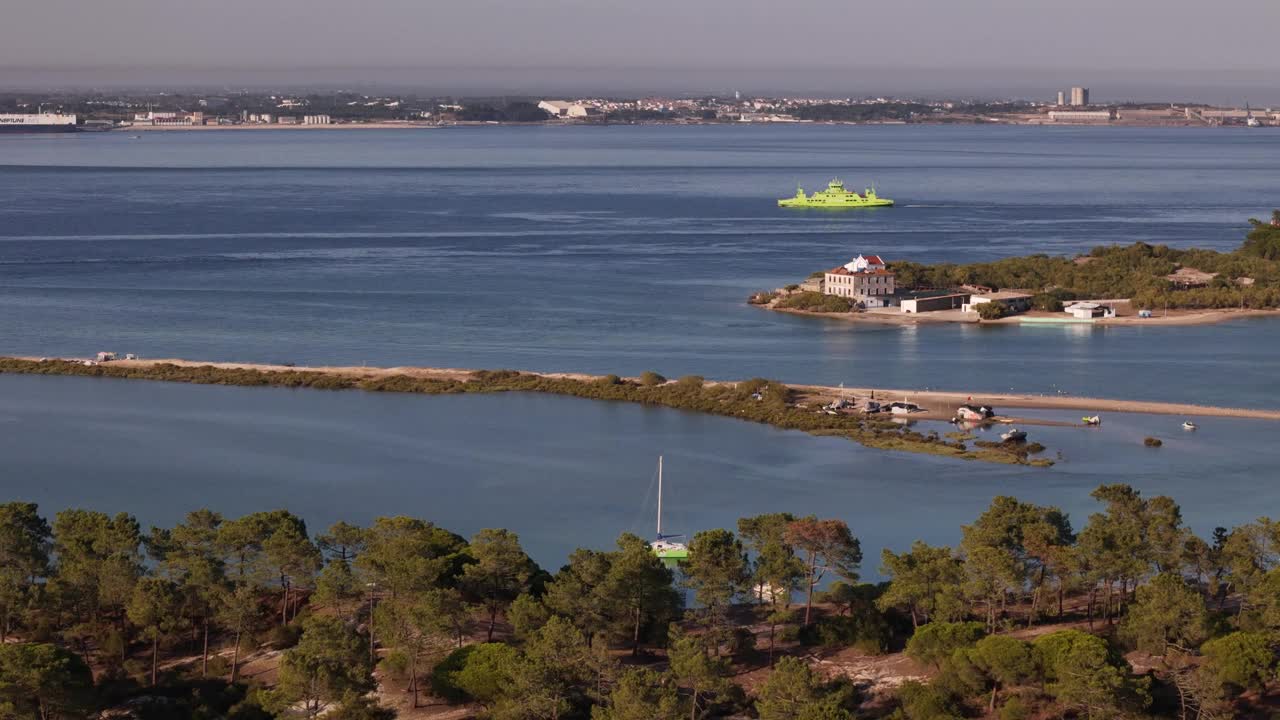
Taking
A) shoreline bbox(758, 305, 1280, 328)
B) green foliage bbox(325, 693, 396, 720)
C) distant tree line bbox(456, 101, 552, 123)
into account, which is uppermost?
distant tree line bbox(456, 101, 552, 123)

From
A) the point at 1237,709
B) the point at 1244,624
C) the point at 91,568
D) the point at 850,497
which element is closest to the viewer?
the point at 1237,709

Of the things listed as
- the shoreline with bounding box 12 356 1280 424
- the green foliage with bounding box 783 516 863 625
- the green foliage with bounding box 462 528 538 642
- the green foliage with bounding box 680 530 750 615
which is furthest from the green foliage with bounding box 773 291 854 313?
the green foliage with bounding box 462 528 538 642

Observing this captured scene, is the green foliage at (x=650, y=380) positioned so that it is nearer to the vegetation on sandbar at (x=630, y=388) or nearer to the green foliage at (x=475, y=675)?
the vegetation on sandbar at (x=630, y=388)

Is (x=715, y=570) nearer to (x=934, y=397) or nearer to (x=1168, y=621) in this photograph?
(x=1168, y=621)

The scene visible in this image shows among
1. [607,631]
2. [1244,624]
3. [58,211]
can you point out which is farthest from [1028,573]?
[58,211]

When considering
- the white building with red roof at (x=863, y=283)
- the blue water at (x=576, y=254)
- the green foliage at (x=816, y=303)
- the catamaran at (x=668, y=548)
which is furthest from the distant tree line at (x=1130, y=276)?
the catamaran at (x=668, y=548)

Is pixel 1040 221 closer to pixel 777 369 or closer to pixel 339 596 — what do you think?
pixel 777 369

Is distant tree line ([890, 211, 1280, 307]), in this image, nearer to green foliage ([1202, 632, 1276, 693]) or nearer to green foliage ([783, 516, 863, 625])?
green foliage ([783, 516, 863, 625])
